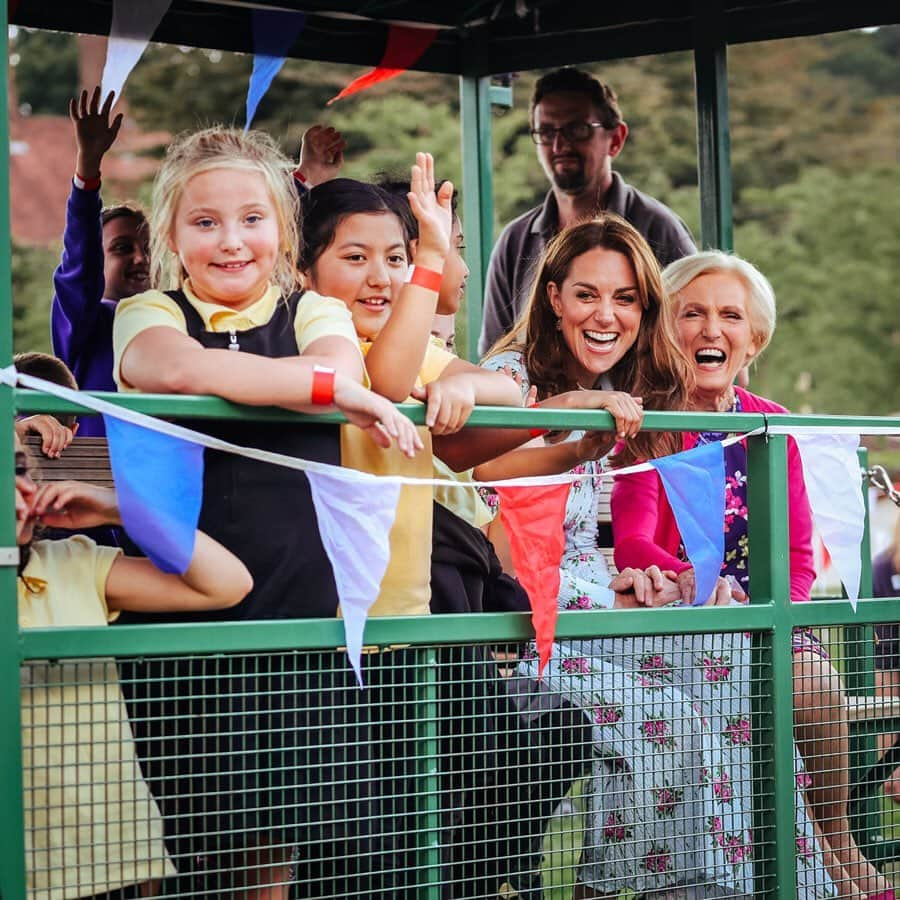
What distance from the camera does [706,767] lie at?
3967mm

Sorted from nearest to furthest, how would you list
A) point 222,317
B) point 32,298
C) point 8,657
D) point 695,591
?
point 8,657
point 222,317
point 695,591
point 32,298

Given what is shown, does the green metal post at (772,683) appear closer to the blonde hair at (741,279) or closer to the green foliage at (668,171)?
the blonde hair at (741,279)

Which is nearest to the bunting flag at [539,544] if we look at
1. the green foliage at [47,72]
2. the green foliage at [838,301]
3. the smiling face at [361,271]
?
the smiling face at [361,271]

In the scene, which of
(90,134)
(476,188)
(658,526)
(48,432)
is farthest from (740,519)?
(476,188)

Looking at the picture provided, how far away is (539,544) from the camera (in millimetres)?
3742

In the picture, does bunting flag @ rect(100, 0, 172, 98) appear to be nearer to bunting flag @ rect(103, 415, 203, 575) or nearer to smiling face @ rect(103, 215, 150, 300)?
smiling face @ rect(103, 215, 150, 300)

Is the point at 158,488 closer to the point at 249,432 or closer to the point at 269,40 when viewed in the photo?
the point at 249,432

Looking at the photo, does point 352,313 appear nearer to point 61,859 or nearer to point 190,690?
point 190,690

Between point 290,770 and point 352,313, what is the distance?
1.23 metres

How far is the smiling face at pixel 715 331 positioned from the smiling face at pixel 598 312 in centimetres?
42

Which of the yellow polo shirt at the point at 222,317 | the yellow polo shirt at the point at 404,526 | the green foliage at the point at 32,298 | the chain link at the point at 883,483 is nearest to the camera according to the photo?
the yellow polo shirt at the point at 222,317

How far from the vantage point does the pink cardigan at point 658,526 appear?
4.48 meters

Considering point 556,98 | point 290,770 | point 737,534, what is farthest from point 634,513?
point 556,98

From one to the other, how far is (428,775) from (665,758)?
0.76 metres
